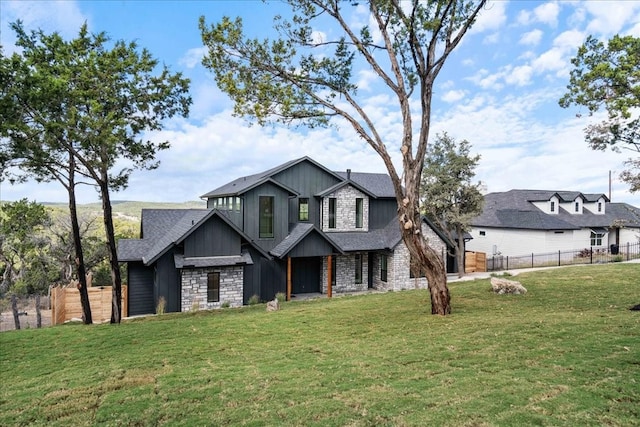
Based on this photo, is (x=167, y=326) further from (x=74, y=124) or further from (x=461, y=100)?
(x=461, y=100)

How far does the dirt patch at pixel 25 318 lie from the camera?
18812 millimetres

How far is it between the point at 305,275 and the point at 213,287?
19.4 ft

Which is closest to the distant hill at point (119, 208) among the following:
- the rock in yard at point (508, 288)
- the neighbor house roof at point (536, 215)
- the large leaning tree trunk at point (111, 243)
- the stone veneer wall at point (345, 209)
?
the large leaning tree trunk at point (111, 243)

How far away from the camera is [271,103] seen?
12.2m

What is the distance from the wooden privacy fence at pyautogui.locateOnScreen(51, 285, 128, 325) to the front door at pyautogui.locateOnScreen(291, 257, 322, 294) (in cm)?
891

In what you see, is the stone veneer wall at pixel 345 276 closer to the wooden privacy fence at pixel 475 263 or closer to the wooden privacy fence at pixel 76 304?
the wooden privacy fence at pixel 475 263

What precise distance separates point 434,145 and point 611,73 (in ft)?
45.9

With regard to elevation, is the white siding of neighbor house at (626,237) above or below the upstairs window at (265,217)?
below

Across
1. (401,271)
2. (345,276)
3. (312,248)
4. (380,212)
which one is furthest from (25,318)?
(380,212)

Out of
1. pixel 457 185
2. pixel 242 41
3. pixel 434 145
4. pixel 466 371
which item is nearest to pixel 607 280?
pixel 457 185

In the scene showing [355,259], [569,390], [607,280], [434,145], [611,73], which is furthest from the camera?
[434,145]

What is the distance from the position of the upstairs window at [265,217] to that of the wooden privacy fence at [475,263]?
15823 millimetres

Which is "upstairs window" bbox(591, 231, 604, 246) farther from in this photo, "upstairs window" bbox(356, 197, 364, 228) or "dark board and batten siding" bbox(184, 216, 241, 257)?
"dark board and batten siding" bbox(184, 216, 241, 257)

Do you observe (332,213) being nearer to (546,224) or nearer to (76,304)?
(76,304)
